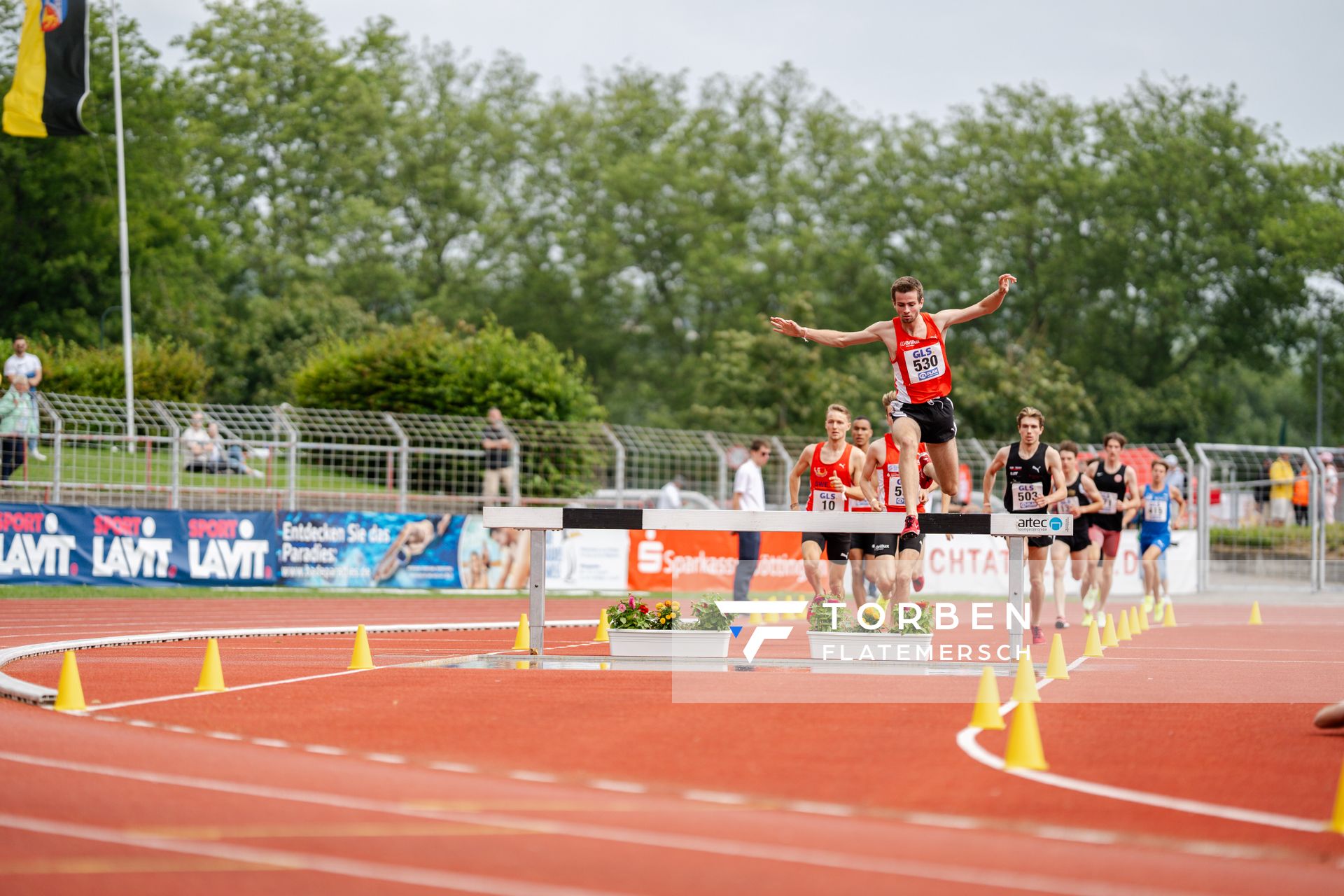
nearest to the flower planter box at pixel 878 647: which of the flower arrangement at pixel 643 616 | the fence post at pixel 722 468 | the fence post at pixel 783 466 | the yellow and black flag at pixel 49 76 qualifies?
the flower arrangement at pixel 643 616

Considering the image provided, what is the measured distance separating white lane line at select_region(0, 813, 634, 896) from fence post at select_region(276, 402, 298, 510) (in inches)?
740

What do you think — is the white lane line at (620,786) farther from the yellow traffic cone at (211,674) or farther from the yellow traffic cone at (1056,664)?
the yellow traffic cone at (1056,664)

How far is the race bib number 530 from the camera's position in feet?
39.9

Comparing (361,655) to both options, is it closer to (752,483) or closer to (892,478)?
(892,478)

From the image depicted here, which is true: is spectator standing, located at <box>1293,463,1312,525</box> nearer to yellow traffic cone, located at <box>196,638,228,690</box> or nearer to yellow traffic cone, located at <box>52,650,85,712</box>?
yellow traffic cone, located at <box>196,638,228,690</box>

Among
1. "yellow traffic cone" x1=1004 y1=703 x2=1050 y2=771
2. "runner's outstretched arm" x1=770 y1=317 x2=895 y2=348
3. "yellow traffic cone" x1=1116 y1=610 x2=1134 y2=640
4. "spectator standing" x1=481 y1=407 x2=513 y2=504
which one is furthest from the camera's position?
"spectator standing" x1=481 y1=407 x2=513 y2=504

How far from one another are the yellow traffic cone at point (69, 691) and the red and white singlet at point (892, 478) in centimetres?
761

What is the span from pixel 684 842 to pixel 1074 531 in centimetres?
1303

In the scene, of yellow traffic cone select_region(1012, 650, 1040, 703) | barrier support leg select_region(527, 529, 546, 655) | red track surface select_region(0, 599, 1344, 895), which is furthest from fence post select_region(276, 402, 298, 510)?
yellow traffic cone select_region(1012, 650, 1040, 703)

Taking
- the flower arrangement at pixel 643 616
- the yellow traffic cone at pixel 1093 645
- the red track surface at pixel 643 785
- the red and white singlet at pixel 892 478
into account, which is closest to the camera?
the red track surface at pixel 643 785

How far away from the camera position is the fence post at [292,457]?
24.4 metres

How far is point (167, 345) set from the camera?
149 ft

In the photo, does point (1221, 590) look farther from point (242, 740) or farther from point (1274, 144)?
point (1274, 144)

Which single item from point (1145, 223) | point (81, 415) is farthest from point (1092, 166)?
point (81, 415)
